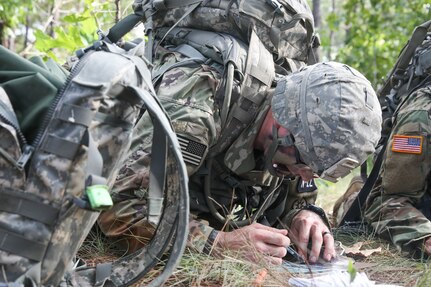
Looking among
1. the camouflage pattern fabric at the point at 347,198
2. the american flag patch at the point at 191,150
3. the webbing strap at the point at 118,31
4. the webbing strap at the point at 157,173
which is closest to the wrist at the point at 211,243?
the american flag patch at the point at 191,150

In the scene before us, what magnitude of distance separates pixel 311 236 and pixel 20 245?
1.78 meters

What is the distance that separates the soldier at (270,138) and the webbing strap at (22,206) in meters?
0.95

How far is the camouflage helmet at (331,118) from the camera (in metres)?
2.68

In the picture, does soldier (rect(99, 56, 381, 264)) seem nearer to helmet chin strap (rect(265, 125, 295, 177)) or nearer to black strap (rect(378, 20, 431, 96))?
helmet chin strap (rect(265, 125, 295, 177))

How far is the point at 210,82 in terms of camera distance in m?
2.87

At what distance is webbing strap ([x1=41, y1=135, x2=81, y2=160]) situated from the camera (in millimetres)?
1744

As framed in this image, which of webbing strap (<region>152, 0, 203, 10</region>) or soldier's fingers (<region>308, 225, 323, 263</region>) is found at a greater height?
webbing strap (<region>152, 0, 203, 10</region>)

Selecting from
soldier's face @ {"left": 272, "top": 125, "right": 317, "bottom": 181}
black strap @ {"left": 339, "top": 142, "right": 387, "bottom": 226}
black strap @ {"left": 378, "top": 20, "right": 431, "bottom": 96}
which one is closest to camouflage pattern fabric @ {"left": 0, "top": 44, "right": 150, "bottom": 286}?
soldier's face @ {"left": 272, "top": 125, "right": 317, "bottom": 181}

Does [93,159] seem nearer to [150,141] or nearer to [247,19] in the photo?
[150,141]

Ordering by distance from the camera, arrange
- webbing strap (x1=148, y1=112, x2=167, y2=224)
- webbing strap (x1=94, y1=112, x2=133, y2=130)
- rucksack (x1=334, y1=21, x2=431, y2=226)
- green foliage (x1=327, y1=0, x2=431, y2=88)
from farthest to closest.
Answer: green foliage (x1=327, y1=0, x2=431, y2=88) → rucksack (x1=334, y1=21, x2=431, y2=226) → webbing strap (x1=148, y1=112, x2=167, y2=224) → webbing strap (x1=94, y1=112, x2=133, y2=130)

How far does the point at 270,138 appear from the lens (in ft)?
9.98

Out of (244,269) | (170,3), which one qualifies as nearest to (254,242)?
(244,269)

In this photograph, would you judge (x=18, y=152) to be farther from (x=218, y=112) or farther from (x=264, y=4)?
(x=264, y=4)

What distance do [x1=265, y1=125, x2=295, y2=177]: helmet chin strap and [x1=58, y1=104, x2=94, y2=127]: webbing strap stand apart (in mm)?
1313
